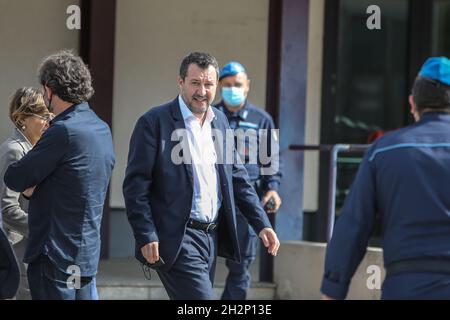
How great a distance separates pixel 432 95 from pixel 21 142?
2743 mm

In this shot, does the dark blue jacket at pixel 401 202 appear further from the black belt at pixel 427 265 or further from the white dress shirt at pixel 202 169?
the white dress shirt at pixel 202 169

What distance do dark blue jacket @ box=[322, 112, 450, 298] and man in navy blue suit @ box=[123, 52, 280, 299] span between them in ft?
5.09

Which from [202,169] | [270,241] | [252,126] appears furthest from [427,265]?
[252,126]

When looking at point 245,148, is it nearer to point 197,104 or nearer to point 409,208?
point 197,104

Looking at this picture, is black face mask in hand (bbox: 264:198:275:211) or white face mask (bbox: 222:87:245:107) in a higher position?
white face mask (bbox: 222:87:245:107)

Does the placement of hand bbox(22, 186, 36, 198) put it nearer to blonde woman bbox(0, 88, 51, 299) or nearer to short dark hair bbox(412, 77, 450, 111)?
blonde woman bbox(0, 88, 51, 299)

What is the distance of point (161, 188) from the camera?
5.72 metres

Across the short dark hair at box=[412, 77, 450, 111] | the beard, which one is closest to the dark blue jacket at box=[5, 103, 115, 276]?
the beard

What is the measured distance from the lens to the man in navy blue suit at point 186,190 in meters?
→ 5.63

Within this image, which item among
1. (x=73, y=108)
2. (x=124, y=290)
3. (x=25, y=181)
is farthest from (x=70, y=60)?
(x=124, y=290)

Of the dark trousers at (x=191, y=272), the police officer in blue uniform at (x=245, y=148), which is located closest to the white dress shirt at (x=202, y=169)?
the dark trousers at (x=191, y=272)

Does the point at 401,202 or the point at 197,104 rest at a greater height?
the point at 197,104

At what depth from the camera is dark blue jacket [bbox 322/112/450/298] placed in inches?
162
